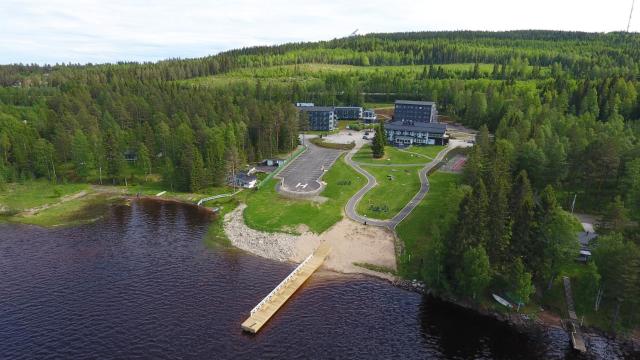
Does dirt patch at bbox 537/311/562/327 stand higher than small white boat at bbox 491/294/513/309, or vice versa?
small white boat at bbox 491/294/513/309

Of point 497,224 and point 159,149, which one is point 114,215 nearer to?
point 159,149

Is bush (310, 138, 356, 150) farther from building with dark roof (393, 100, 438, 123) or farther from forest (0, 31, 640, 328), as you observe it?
building with dark roof (393, 100, 438, 123)

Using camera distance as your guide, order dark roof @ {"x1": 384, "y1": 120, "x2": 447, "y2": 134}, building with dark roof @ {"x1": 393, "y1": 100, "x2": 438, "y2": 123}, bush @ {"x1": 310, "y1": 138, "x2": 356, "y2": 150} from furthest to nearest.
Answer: building with dark roof @ {"x1": 393, "y1": 100, "x2": 438, "y2": 123} < dark roof @ {"x1": 384, "y1": 120, "x2": 447, "y2": 134} < bush @ {"x1": 310, "y1": 138, "x2": 356, "y2": 150}

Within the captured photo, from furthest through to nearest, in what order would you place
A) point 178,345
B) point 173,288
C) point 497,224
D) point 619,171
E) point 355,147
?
point 355,147, point 619,171, point 173,288, point 497,224, point 178,345

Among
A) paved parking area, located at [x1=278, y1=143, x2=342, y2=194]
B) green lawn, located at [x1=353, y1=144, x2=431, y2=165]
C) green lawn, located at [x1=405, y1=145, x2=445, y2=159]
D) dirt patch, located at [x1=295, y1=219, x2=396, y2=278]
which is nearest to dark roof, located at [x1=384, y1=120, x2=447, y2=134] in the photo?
green lawn, located at [x1=405, y1=145, x2=445, y2=159]

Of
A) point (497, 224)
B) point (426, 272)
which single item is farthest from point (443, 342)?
point (497, 224)

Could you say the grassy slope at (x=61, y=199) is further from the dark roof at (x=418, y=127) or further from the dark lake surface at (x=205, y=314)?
the dark roof at (x=418, y=127)
